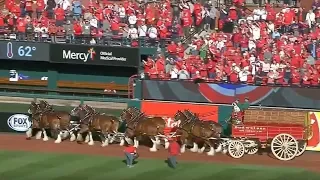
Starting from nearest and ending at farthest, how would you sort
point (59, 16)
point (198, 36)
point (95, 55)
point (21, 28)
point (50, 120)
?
1. point (50, 120)
2. point (95, 55)
3. point (198, 36)
4. point (21, 28)
5. point (59, 16)

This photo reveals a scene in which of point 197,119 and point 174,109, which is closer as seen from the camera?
point 197,119

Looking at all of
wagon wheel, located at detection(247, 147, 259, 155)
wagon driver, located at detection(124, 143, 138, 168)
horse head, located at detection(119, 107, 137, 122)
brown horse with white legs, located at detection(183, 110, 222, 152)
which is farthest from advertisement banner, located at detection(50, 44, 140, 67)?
wagon driver, located at detection(124, 143, 138, 168)

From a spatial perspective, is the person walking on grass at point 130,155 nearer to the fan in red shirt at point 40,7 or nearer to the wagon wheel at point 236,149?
the wagon wheel at point 236,149

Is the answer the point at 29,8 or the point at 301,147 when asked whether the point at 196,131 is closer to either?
the point at 301,147

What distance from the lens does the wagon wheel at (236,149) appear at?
938 inches

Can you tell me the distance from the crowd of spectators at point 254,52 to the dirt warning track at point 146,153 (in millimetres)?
3672

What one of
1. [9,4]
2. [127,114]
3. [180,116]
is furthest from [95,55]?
[180,116]

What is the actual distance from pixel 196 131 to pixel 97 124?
11.6 ft

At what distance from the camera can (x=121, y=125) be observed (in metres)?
26.2

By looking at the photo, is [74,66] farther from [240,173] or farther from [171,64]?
[240,173]

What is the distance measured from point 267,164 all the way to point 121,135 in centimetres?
528

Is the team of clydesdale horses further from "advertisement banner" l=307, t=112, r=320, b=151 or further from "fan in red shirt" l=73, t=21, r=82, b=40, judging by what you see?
"fan in red shirt" l=73, t=21, r=82, b=40

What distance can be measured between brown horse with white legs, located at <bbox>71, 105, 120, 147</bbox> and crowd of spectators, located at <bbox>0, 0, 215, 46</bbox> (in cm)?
522

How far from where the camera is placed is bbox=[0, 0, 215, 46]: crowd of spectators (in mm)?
30234
